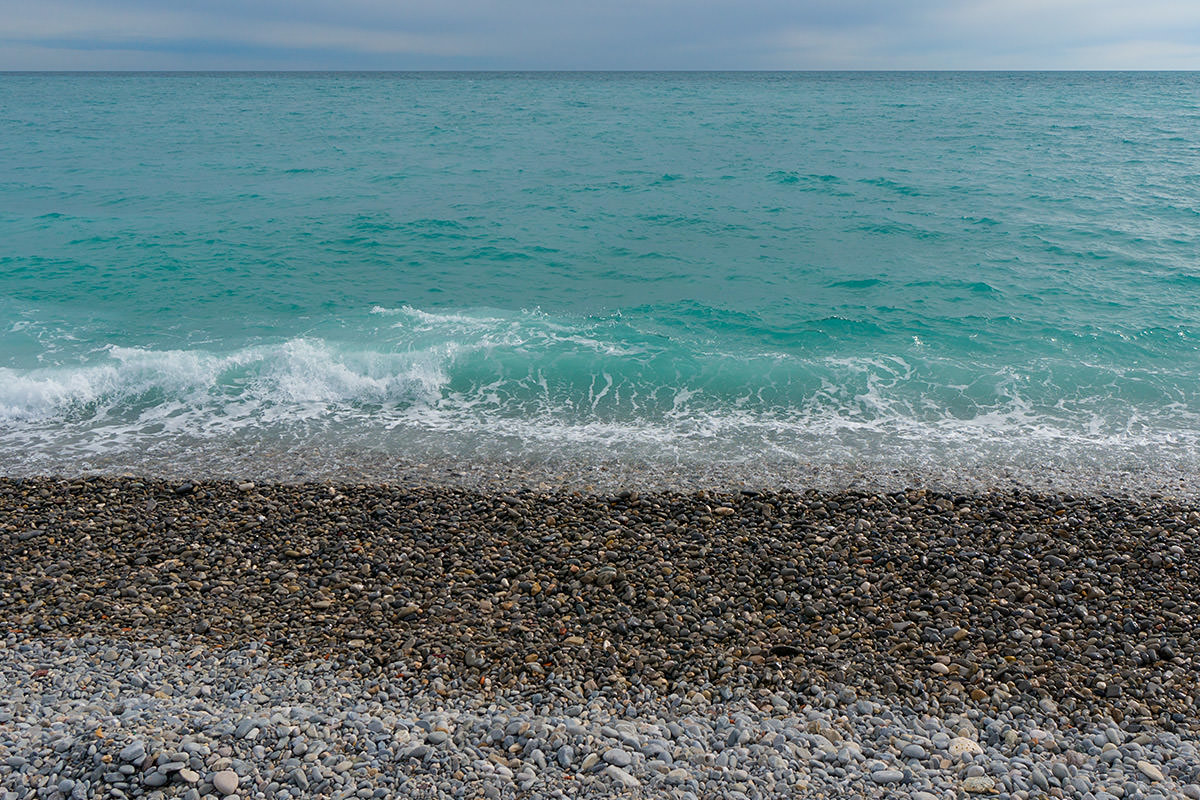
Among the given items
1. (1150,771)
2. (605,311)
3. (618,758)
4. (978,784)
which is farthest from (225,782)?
(605,311)

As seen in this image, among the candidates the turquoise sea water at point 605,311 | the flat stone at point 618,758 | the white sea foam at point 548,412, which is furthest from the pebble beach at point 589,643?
the turquoise sea water at point 605,311

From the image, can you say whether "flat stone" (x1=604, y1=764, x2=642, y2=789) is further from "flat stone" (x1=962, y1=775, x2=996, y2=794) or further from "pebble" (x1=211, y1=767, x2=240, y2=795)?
"pebble" (x1=211, y1=767, x2=240, y2=795)

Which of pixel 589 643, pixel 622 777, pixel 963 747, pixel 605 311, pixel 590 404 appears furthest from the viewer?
pixel 605 311

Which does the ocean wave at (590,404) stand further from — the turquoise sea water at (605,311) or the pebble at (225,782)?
the pebble at (225,782)

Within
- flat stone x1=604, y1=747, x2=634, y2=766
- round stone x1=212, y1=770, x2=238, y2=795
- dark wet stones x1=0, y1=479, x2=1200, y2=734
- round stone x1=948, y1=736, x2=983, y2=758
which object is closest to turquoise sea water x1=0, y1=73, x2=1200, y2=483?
dark wet stones x1=0, y1=479, x2=1200, y2=734

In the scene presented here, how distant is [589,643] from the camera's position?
5.74 m

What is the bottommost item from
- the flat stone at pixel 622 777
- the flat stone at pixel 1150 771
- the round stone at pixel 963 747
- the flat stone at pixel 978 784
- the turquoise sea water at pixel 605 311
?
the flat stone at pixel 622 777

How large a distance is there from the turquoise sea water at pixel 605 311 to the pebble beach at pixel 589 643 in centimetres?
187

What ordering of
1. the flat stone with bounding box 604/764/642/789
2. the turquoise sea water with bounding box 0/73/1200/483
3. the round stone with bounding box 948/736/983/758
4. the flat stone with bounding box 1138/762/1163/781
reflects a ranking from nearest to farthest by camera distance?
the flat stone with bounding box 604/764/642/789
the flat stone with bounding box 1138/762/1163/781
the round stone with bounding box 948/736/983/758
the turquoise sea water with bounding box 0/73/1200/483

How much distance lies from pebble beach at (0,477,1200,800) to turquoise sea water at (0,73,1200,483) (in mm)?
1867

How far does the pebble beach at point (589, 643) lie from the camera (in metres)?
4.43

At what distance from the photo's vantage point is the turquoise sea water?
1009cm

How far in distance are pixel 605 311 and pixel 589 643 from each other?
10.2m

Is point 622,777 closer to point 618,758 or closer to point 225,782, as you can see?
point 618,758
